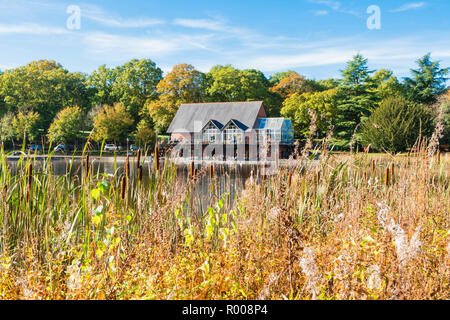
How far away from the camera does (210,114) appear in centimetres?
4369

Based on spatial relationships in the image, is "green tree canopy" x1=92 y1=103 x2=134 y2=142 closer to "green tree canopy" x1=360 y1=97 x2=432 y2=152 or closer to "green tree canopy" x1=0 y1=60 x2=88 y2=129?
"green tree canopy" x1=0 y1=60 x2=88 y2=129

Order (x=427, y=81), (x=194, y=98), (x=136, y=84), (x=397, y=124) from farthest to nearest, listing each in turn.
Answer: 1. (x=194, y=98)
2. (x=136, y=84)
3. (x=427, y=81)
4. (x=397, y=124)

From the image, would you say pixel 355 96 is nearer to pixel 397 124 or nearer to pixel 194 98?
pixel 397 124

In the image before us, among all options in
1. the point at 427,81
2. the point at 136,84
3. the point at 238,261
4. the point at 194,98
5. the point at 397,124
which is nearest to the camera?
the point at 238,261

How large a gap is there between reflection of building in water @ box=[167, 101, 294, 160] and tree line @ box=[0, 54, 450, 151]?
8.75ft

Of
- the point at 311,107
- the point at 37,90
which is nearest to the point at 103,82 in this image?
the point at 37,90

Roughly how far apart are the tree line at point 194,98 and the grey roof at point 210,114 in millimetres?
2297

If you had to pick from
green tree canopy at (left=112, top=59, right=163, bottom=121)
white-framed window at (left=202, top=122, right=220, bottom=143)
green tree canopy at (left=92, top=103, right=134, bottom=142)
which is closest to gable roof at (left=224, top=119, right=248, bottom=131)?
white-framed window at (left=202, top=122, right=220, bottom=143)

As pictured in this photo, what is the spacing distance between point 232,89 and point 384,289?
47.6 meters

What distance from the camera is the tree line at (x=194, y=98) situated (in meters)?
33.6

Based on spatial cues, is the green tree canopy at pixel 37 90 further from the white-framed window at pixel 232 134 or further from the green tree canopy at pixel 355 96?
the green tree canopy at pixel 355 96

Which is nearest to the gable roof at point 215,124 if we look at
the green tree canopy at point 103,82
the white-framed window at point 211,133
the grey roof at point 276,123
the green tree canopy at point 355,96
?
the white-framed window at point 211,133

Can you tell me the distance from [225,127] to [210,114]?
4.02 m
